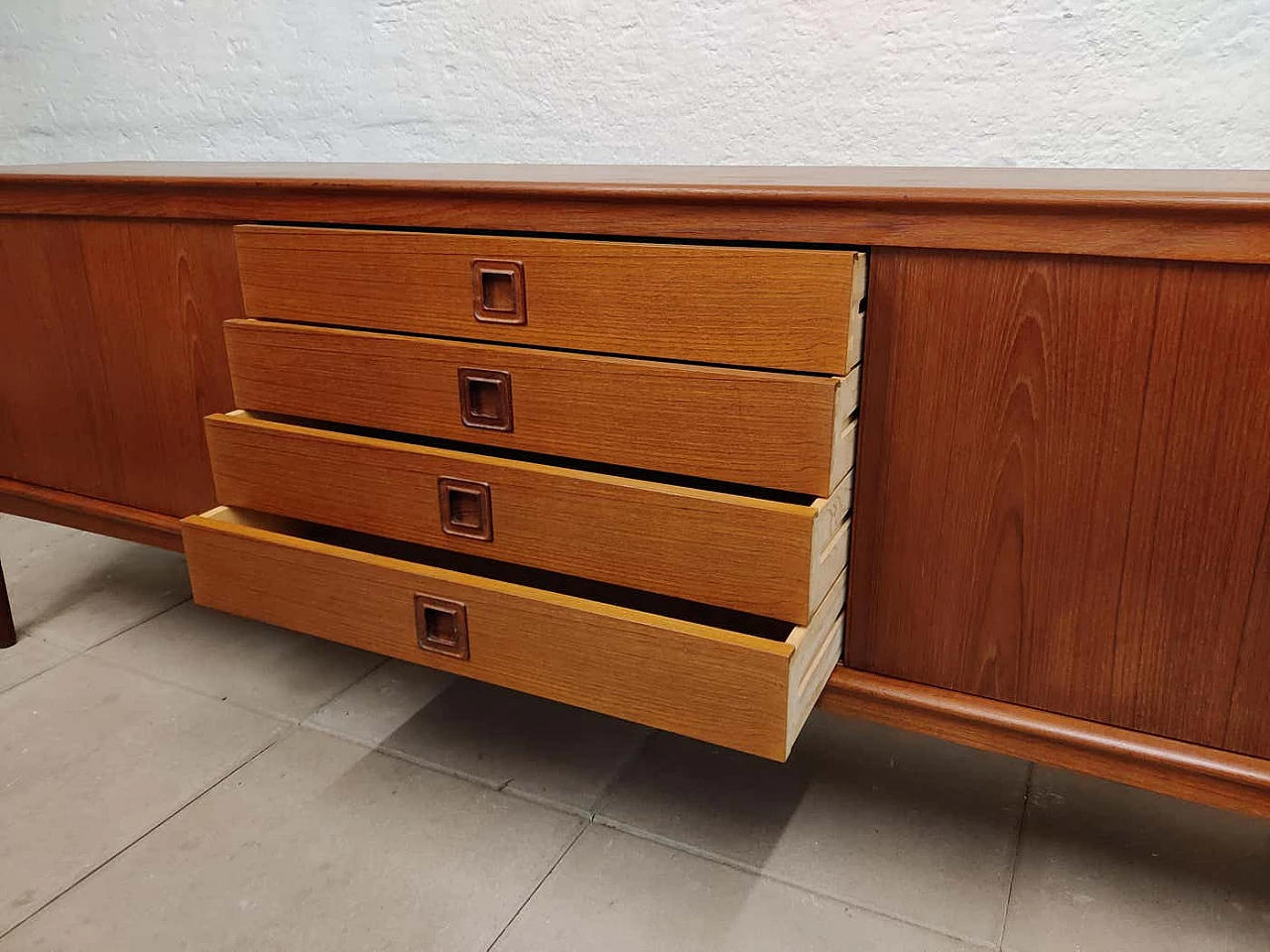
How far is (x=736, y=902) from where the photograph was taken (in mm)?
1016

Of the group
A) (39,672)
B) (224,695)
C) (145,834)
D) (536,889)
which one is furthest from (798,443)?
(39,672)

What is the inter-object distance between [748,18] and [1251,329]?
98cm

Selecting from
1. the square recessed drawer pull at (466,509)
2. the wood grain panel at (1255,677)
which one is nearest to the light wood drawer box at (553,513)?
the square recessed drawer pull at (466,509)

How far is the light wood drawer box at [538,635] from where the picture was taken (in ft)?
2.72

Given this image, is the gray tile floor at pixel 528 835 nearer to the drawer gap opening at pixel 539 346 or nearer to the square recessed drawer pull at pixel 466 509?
the square recessed drawer pull at pixel 466 509

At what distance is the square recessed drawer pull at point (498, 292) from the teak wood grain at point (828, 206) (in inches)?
1.8

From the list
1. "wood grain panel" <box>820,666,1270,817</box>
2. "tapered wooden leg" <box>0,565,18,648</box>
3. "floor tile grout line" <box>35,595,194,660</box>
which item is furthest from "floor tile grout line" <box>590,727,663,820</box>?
"tapered wooden leg" <box>0,565,18,648</box>

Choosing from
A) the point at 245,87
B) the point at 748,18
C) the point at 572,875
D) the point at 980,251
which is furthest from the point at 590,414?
the point at 245,87

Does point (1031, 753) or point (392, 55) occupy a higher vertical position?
Answer: point (392, 55)

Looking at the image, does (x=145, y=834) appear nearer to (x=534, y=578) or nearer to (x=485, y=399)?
(x=534, y=578)

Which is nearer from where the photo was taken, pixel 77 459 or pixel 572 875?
pixel 572 875

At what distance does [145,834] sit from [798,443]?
86 cm

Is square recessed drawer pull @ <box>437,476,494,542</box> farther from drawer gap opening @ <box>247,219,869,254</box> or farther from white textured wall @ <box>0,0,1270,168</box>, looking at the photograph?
white textured wall @ <box>0,0,1270,168</box>

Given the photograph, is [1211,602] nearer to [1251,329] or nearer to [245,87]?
[1251,329]
